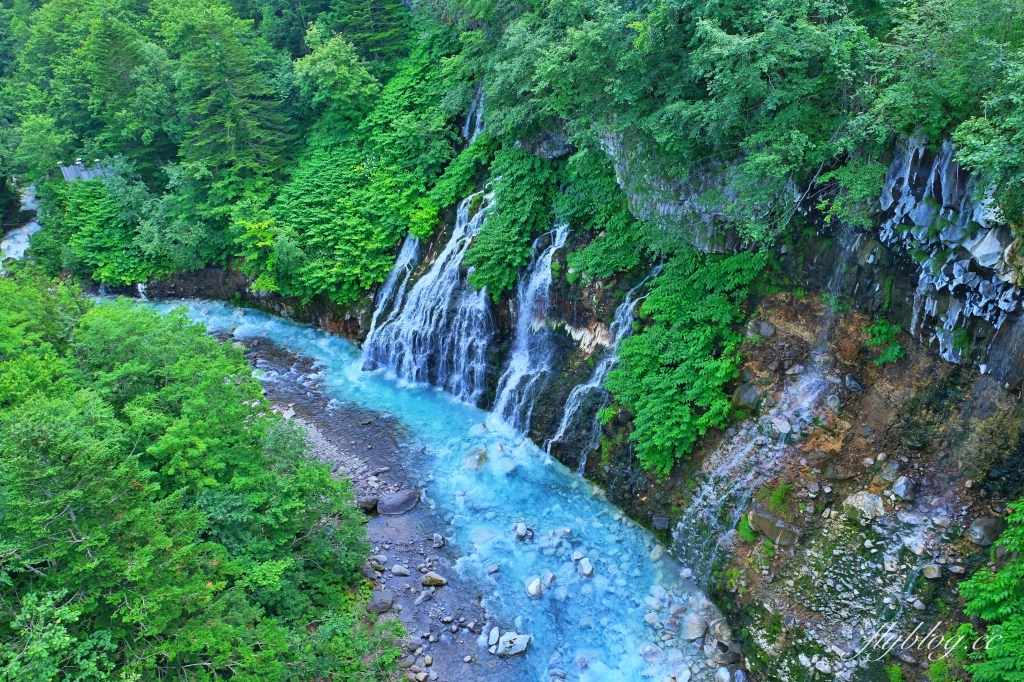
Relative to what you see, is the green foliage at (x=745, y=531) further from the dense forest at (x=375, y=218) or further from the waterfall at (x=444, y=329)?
the waterfall at (x=444, y=329)

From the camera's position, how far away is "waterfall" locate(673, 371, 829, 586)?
11.0 metres

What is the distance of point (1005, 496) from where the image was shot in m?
8.64

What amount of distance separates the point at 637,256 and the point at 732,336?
125 inches

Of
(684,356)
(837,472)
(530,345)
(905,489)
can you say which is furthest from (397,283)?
(905,489)

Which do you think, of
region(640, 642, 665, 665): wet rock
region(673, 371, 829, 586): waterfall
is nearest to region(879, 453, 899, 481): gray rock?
region(673, 371, 829, 586): waterfall

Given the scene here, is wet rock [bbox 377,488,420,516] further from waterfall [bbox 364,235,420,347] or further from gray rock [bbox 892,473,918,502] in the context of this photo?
gray rock [bbox 892,473,918,502]

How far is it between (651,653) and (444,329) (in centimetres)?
1019

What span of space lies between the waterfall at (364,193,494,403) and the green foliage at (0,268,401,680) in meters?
6.11

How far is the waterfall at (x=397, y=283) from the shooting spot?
1922 centimetres

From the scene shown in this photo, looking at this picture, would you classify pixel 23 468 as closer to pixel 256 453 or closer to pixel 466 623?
pixel 256 453

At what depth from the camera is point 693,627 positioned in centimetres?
1047

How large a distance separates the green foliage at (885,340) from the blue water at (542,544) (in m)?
5.38

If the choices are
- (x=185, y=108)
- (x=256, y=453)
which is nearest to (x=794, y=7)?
(x=256, y=453)

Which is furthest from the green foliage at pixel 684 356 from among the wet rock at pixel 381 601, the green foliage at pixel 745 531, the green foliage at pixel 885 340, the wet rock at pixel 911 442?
the wet rock at pixel 381 601
